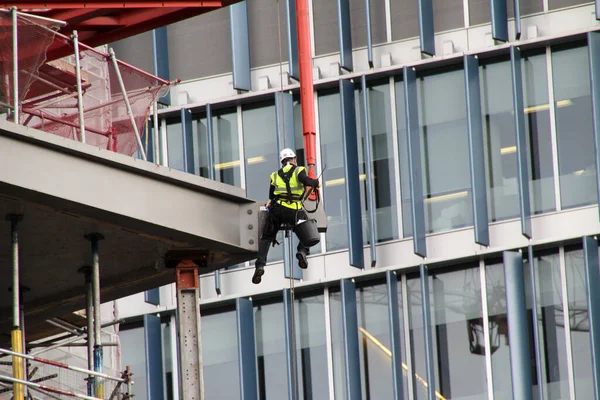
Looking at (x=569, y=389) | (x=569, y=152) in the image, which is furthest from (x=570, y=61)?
(x=569, y=389)

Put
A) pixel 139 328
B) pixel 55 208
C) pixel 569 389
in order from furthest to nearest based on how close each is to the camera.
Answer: pixel 139 328 → pixel 569 389 → pixel 55 208

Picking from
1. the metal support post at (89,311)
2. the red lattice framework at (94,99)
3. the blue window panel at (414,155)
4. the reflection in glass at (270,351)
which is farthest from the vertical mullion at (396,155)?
the metal support post at (89,311)

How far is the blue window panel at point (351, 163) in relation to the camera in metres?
35.5

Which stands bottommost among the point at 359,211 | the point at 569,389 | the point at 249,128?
the point at 569,389

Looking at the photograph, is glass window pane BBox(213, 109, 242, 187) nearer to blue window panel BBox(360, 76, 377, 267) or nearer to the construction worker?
blue window panel BBox(360, 76, 377, 267)

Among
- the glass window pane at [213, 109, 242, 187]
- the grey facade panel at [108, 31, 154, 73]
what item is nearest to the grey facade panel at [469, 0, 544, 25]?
the glass window pane at [213, 109, 242, 187]

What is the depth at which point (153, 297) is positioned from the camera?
122 ft

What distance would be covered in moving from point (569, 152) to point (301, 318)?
7224mm

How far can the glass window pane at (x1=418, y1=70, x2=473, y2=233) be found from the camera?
35125mm

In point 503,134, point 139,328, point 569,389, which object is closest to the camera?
point 569,389

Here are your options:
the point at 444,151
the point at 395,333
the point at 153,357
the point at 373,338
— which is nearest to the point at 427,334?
the point at 395,333

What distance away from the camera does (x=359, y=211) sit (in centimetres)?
3569

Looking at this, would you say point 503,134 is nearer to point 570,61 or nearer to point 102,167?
point 570,61

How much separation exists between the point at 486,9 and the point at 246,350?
31.5 feet
